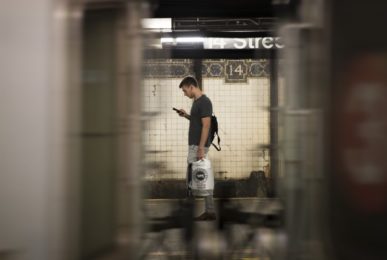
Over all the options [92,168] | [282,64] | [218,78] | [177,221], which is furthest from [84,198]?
[218,78]

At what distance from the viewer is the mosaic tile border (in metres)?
2.84

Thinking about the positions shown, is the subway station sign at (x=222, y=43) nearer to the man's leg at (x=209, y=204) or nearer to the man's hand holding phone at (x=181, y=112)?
the man's hand holding phone at (x=181, y=112)

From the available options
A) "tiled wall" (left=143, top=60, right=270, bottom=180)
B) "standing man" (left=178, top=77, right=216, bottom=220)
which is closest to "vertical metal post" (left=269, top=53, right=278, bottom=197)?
"tiled wall" (left=143, top=60, right=270, bottom=180)

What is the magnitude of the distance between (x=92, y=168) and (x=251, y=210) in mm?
1258

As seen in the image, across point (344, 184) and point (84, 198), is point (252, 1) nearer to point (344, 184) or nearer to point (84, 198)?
point (344, 184)

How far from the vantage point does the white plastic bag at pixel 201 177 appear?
151 inches

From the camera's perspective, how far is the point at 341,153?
2.43 m

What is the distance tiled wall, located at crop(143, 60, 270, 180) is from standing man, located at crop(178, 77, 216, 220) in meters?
0.11

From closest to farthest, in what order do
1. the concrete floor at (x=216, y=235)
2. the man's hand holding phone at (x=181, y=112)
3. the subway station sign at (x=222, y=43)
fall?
the concrete floor at (x=216, y=235) → the subway station sign at (x=222, y=43) → the man's hand holding phone at (x=181, y=112)

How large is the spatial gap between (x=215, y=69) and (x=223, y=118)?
410mm

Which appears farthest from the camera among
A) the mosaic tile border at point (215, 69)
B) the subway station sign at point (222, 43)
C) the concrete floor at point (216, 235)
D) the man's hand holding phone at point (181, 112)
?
the man's hand holding phone at point (181, 112)

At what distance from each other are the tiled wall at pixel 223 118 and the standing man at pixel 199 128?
0.37ft

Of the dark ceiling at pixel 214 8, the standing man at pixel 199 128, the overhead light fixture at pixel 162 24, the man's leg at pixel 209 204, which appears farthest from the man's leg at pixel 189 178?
the dark ceiling at pixel 214 8

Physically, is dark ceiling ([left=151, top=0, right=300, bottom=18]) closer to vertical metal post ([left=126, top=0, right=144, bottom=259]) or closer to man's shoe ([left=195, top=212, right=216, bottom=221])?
vertical metal post ([left=126, top=0, right=144, bottom=259])
